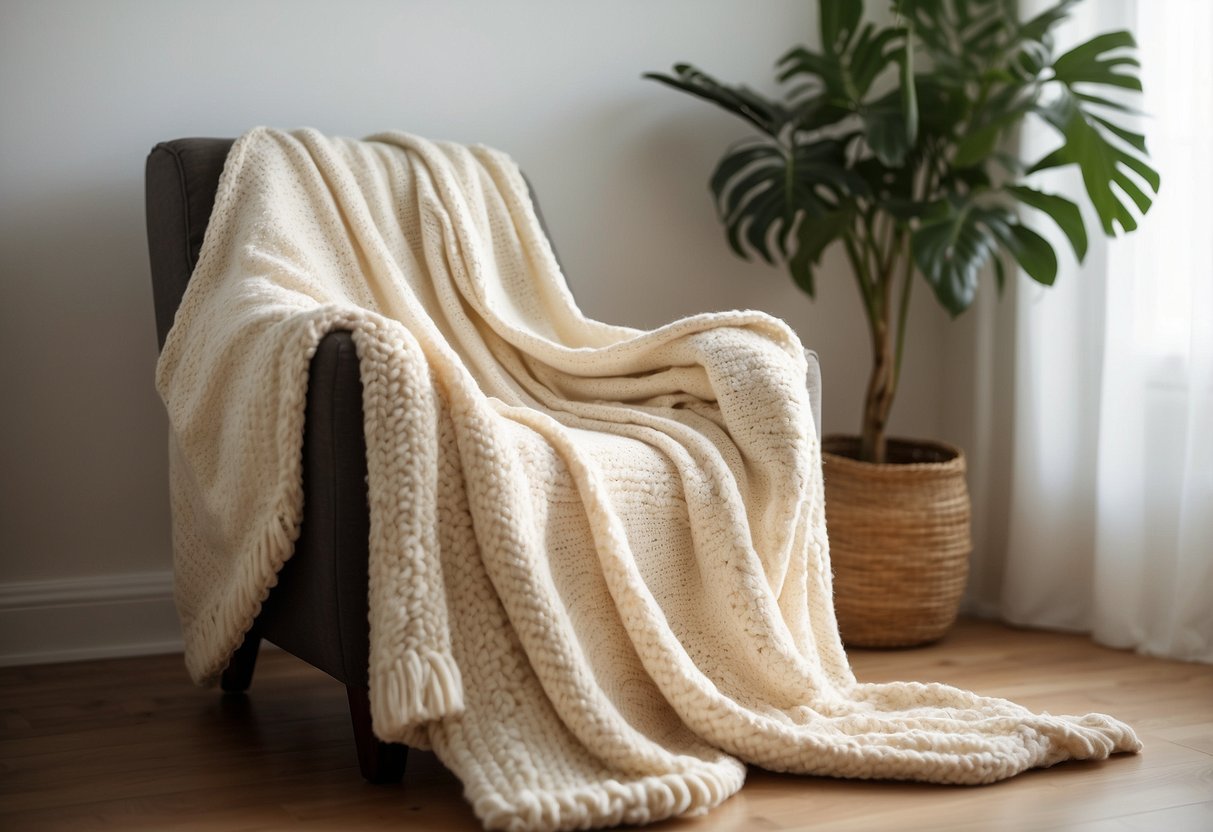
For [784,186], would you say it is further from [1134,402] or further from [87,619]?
[87,619]

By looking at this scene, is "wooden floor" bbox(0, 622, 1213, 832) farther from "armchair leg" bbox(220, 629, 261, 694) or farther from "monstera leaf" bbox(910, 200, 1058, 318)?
"monstera leaf" bbox(910, 200, 1058, 318)

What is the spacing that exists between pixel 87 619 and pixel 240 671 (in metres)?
0.42

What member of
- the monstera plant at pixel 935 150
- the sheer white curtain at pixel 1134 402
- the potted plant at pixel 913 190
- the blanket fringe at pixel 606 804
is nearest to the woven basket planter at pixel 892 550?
the potted plant at pixel 913 190

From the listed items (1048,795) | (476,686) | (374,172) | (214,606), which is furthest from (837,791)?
(374,172)

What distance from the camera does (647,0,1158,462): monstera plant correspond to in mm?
2148

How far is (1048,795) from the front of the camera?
1.45 metres

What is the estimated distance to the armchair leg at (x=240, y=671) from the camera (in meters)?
1.85

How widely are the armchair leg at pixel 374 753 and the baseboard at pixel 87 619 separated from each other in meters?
0.83

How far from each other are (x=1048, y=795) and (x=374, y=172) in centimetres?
130

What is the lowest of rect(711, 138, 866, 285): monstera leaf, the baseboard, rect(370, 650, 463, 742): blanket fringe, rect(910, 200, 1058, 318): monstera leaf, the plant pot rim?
the baseboard

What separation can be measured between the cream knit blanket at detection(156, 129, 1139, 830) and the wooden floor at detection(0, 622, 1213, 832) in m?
0.05

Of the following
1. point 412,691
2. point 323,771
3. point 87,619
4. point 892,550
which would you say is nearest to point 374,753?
point 323,771

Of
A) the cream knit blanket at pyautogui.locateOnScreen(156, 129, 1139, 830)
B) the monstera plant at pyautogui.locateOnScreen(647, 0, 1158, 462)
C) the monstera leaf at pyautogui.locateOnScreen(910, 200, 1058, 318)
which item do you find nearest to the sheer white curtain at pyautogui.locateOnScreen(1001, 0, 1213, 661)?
the monstera plant at pyautogui.locateOnScreen(647, 0, 1158, 462)

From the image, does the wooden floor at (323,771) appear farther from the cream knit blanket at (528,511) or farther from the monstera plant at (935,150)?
the monstera plant at (935,150)
